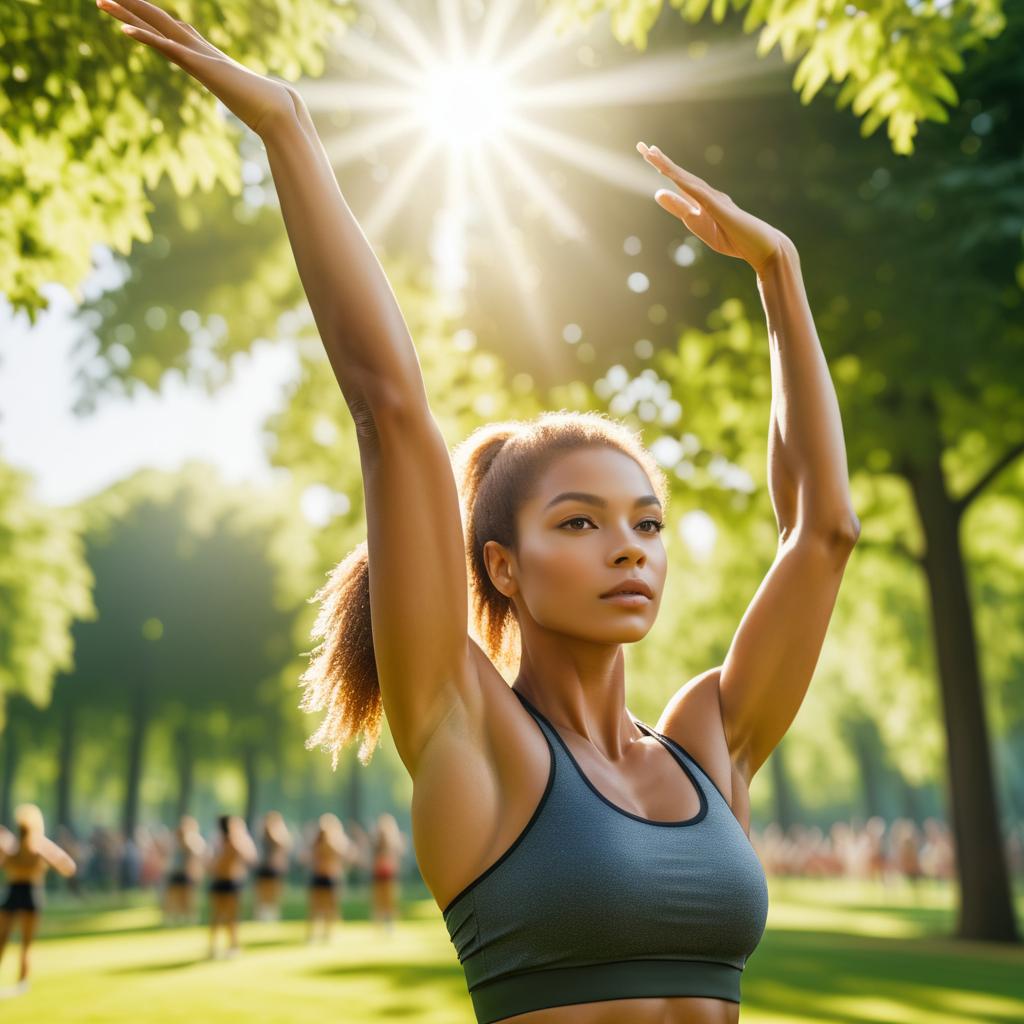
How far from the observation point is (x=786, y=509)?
2592 mm

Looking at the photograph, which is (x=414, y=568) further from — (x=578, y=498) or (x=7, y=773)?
(x=7, y=773)

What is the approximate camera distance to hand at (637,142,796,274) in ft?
8.22

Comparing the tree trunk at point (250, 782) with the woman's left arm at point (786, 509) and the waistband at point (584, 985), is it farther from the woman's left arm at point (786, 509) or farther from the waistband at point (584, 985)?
the waistband at point (584, 985)

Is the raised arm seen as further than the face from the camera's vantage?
No

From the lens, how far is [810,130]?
38.9 ft

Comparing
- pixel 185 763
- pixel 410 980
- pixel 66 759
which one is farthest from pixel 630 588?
pixel 185 763

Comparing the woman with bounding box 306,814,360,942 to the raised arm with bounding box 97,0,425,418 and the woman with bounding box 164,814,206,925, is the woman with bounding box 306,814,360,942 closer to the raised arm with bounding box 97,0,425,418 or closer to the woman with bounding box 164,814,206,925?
the woman with bounding box 164,814,206,925

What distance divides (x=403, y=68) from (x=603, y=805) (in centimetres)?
1038

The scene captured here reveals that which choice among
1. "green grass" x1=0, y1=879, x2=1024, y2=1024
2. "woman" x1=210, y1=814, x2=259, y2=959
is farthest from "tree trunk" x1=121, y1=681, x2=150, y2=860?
"woman" x1=210, y1=814, x2=259, y2=959

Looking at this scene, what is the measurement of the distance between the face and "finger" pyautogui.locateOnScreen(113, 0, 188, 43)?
1027 millimetres

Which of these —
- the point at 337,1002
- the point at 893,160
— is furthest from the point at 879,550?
the point at 337,1002

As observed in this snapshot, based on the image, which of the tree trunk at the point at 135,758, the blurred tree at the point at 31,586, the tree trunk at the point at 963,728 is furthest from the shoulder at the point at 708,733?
the tree trunk at the point at 135,758

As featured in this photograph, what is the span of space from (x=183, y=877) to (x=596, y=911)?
23.0 metres

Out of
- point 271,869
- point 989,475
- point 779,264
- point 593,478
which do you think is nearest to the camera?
point 593,478
